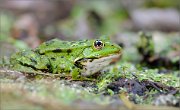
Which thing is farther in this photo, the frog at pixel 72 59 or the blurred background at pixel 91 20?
the blurred background at pixel 91 20

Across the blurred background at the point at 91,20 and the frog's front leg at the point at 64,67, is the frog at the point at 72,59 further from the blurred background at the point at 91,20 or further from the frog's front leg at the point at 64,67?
the blurred background at the point at 91,20

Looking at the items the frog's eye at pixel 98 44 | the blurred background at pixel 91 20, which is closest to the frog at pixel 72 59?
the frog's eye at pixel 98 44

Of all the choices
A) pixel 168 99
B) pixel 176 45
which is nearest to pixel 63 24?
pixel 176 45

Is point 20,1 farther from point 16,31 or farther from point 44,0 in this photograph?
point 16,31

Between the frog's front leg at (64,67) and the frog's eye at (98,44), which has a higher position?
the frog's eye at (98,44)

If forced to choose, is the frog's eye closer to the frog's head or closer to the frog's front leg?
the frog's head

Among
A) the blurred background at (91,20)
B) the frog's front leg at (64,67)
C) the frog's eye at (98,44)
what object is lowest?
the frog's front leg at (64,67)

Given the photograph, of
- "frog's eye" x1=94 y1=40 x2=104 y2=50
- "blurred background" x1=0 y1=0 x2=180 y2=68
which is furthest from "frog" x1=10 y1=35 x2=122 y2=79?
"blurred background" x1=0 y1=0 x2=180 y2=68
